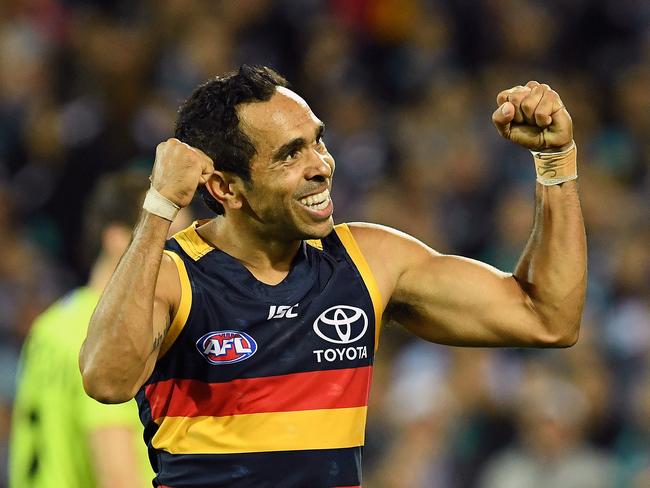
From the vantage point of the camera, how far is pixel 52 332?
527 cm

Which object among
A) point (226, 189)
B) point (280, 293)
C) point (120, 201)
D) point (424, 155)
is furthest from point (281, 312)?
point (424, 155)

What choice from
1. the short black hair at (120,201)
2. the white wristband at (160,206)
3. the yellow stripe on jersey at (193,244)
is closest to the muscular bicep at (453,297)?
the yellow stripe on jersey at (193,244)

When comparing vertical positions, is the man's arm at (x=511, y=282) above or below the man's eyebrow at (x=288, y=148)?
below

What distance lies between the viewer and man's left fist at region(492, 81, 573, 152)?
12.7 feet

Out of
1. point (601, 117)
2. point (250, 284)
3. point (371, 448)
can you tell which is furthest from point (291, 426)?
point (601, 117)

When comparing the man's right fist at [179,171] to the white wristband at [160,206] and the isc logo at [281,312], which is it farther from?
the isc logo at [281,312]

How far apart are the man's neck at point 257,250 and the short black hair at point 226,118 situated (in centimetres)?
19

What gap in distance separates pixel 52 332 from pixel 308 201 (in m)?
1.84

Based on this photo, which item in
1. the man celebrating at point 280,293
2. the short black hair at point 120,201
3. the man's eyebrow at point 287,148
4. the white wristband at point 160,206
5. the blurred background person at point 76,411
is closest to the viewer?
the white wristband at point 160,206

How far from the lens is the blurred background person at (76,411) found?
498cm

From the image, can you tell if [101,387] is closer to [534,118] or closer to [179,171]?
[179,171]

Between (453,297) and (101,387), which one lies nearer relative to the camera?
(101,387)

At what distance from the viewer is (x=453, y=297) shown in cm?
400

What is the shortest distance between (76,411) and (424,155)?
501 centimetres
